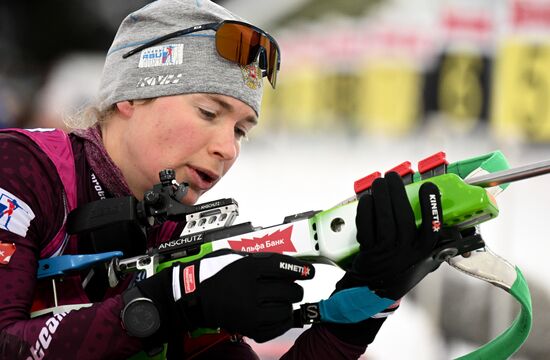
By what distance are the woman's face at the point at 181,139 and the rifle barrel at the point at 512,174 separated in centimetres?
42

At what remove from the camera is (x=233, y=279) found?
3.73ft

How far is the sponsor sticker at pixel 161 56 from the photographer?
4.76 feet

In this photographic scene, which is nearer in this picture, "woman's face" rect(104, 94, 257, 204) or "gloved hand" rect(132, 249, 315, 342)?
"gloved hand" rect(132, 249, 315, 342)

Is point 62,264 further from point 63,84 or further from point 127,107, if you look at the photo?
point 63,84

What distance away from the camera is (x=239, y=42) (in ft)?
4.77

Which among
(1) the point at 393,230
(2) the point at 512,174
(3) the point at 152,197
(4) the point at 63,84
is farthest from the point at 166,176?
(4) the point at 63,84

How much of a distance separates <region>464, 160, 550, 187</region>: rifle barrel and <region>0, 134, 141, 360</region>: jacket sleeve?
20.4 inches

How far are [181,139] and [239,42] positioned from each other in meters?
0.21

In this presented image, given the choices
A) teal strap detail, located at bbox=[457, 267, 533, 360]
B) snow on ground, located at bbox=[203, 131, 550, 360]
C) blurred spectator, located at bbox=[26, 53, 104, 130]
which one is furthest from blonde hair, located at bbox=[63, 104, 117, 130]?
blurred spectator, located at bbox=[26, 53, 104, 130]

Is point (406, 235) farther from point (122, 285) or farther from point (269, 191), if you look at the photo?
point (269, 191)

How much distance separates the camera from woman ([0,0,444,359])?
3.79 feet

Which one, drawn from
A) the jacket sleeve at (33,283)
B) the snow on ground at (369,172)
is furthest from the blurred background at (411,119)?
the jacket sleeve at (33,283)

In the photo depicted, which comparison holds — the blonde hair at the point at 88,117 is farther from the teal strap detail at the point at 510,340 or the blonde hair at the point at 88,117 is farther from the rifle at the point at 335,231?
the teal strap detail at the point at 510,340

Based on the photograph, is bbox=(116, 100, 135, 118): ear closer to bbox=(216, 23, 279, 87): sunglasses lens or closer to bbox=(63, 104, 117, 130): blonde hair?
bbox=(63, 104, 117, 130): blonde hair
